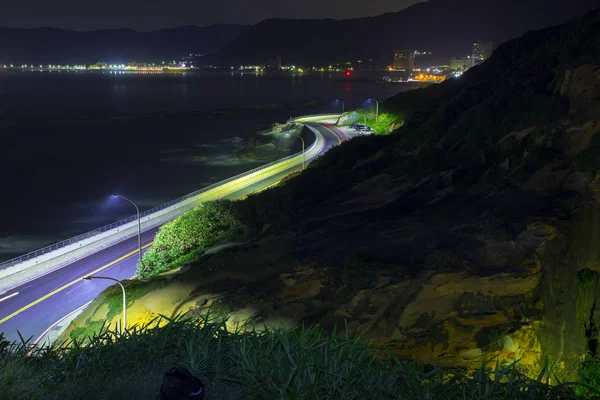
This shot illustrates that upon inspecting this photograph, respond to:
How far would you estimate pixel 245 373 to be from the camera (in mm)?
6844

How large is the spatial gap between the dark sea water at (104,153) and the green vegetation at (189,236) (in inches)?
588

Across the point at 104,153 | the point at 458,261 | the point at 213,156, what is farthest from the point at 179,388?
the point at 104,153

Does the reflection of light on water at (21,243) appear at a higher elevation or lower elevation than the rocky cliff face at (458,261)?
lower

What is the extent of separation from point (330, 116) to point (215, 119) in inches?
1209

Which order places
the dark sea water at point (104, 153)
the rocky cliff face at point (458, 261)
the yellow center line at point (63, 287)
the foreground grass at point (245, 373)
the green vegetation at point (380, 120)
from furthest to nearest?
the green vegetation at point (380, 120) < the dark sea water at point (104, 153) < the yellow center line at point (63, 287) < the rocky cliff face at point (458, 261) < the foreground grass at point (245, 373)

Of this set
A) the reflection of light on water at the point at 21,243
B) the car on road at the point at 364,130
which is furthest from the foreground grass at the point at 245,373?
the car on road at the point at 364,130

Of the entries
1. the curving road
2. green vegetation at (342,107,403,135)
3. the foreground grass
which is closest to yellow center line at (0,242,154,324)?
the curving road

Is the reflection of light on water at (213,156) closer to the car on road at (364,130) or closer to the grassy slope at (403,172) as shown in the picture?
the car on road at (364,130)

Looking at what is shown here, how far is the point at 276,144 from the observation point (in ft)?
266

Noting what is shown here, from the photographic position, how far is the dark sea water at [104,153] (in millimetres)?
47344

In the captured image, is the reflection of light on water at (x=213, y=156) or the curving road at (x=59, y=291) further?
the reflection of light on water at (x=213, y=156)

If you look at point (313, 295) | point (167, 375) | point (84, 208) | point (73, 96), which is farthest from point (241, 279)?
point (73, 96)

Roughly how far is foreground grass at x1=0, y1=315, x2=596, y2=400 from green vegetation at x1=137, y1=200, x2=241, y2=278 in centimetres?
1800

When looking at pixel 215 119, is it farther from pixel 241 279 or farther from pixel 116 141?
pixel 241 279
